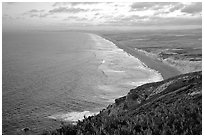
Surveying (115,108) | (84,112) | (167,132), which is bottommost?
(84,112)

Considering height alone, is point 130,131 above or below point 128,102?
above

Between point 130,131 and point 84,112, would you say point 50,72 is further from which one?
point 130,131

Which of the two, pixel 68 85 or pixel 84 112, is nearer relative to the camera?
pixel 84 112

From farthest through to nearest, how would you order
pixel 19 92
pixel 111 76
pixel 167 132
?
pixel 111 76 < pixel 19 92 < pixel 167 132

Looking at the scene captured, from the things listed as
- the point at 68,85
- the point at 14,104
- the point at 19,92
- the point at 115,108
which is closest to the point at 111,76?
the point at 68,85

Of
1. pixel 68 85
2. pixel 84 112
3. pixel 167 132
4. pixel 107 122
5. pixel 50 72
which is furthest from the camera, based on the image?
pixel 50 72

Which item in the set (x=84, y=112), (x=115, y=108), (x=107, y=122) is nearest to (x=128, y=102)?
(x=115, y=108)

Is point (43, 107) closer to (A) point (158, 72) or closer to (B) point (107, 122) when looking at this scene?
(B) point (107, 122)

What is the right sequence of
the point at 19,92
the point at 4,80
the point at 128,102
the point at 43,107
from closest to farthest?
1. the point at 128,102
2. the point at 43,107
3. the point at 19,92
4. the point at 4,80

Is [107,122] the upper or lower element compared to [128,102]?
upper
